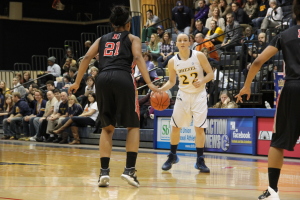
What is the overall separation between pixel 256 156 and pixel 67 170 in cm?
457

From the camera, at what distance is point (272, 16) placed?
15109mm

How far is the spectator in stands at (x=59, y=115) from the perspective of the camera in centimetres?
1570

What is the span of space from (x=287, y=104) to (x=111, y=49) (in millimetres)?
2238

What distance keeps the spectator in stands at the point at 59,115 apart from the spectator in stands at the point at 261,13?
5.74 metres

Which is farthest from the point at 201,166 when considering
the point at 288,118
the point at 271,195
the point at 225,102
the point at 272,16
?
the point at 272,16

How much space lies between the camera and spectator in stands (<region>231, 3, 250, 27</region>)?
53.3 feet

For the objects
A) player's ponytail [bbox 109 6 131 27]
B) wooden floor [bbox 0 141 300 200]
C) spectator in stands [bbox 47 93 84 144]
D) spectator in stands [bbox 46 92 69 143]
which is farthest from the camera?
spectator in stands [bbox 46 92 69 143]

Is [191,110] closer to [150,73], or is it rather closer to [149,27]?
[150,73]

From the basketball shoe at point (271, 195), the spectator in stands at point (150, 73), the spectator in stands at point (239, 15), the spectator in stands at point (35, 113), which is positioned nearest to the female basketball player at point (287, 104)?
the basketball shoe at point (271, 195)

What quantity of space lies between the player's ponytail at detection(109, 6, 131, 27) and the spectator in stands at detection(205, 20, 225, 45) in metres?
9.73

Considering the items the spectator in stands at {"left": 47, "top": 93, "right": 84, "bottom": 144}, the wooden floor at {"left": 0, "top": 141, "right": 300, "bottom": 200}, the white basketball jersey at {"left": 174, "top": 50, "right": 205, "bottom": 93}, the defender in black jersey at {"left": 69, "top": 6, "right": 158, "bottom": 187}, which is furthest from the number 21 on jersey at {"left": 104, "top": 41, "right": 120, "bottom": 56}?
the spectator in stands at {"left": 47, "top": 93, "right": 84, "bottom": 144}

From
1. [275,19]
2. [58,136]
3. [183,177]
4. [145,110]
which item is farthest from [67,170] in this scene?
[275,19]

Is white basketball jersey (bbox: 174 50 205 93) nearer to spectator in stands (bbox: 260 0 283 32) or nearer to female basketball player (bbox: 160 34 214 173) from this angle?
female basketball player (bbox: 160 34 214 173)

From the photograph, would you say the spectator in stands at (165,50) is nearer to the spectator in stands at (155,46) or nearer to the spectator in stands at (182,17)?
the spectator in stands at (155,46)
